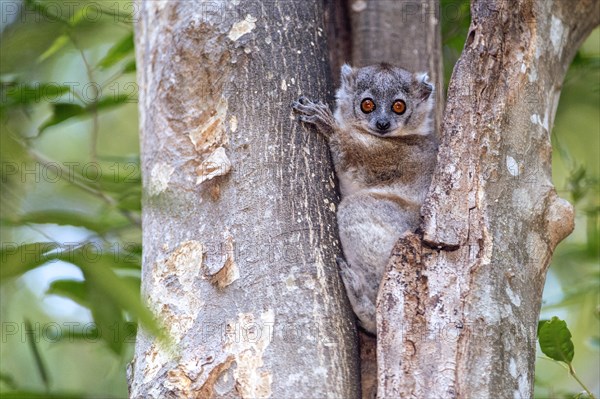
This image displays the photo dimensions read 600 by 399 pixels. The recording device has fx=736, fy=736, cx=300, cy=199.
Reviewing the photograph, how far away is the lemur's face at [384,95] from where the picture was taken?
4746 mm

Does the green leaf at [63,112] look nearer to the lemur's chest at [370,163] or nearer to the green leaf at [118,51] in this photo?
the green leaf at [118,51]

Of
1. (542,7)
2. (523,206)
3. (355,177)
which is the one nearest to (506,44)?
(542,7)

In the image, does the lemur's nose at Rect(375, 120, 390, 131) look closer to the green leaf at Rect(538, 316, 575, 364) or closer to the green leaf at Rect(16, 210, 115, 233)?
the green leaf at Rect(538, 316, 575, 364)

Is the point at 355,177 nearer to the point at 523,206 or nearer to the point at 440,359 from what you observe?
the point at 523,206

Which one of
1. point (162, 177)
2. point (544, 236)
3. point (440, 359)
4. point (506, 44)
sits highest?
point (506, 44)

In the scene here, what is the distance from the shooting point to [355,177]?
13.4 feet

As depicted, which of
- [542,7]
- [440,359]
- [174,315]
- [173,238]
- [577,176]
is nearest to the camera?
[440,359]

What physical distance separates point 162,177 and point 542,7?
199cm

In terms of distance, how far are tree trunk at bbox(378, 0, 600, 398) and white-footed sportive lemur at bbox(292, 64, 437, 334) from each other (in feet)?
0.95

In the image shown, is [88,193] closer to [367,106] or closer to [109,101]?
[109,101]

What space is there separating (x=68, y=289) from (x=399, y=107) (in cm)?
Answer: 243

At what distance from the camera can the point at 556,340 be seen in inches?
129

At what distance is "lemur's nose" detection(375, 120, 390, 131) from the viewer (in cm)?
466

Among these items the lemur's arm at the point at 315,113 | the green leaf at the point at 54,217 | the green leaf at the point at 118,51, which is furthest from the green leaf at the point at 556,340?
the green leaf at the point at 118,51
